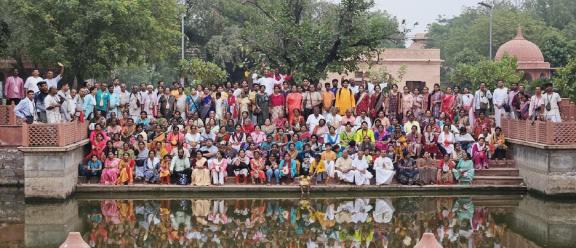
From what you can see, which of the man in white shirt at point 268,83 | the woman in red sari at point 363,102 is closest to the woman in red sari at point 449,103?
the woman in red sari at point 363,102

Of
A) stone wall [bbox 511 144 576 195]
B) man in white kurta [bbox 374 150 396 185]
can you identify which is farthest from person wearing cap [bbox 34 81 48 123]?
stone wall [bbox 511 144 576 195]

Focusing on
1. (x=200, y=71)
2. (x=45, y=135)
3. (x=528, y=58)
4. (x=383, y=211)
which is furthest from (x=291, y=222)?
(x=528, y=58)

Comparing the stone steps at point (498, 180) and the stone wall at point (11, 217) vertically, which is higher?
the stone steps at point (498, 180)

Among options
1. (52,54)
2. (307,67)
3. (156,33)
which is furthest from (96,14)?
(307,67)

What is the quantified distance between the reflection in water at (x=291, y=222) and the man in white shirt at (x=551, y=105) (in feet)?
9.01

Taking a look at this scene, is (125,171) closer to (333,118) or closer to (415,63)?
(333,118)

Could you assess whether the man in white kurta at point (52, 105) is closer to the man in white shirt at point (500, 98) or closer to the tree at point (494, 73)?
the man in white shirt at point (500, 98)

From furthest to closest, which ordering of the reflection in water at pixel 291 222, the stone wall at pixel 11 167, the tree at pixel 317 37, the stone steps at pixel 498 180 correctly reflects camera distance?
the tree at pixel 317 37
the stone wall at pixel 11 167
the stone steps at pixel 498 180
the reflection in water at pixel 291 222

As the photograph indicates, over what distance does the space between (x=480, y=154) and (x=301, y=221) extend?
20.4ft

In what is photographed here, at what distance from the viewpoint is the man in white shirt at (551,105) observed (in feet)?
64.0

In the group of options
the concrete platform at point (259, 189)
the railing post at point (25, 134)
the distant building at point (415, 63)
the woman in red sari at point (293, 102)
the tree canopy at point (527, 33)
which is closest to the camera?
the railing post at point (25, 134)

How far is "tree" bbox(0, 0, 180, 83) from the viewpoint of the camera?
2955 centimetres

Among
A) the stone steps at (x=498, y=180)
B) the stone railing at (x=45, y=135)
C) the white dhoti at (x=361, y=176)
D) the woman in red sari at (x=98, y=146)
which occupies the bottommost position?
the stone steps at (x=498, y=180)

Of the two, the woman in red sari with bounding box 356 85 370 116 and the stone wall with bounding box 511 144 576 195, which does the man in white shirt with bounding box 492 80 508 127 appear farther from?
the woman in red sari with bounding box 356 85 370 116
